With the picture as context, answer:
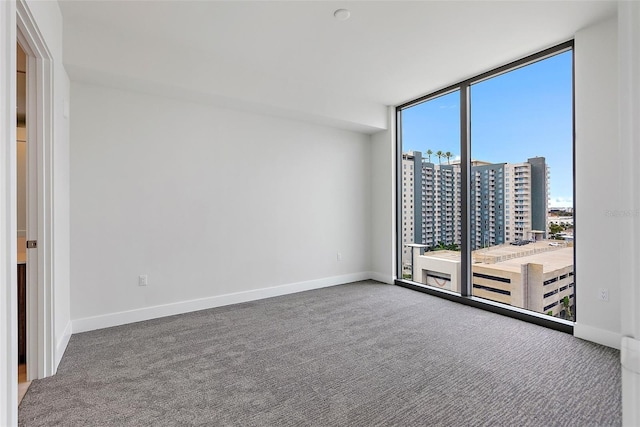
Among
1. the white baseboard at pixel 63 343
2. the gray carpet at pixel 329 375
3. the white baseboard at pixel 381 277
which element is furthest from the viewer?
the white baseboard at pixel 381 277

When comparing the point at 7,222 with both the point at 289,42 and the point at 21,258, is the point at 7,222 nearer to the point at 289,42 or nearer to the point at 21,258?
the point at 21,258

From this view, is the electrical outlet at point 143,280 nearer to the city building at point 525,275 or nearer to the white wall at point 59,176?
the white wall at point 59,176

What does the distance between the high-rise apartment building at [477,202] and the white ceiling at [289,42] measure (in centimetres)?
113

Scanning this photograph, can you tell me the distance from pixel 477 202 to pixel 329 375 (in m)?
2.72

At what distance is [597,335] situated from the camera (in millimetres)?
2789

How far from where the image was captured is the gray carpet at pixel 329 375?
189cm

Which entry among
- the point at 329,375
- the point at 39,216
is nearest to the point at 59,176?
the point at 39,216

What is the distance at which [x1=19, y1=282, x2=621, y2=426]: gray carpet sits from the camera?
6.21 feet

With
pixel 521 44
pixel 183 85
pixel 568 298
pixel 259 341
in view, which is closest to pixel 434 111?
pixel 521 44

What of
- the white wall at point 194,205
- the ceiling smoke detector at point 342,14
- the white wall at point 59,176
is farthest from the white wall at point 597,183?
the white wall at point 59,176

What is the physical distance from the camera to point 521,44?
312 cm

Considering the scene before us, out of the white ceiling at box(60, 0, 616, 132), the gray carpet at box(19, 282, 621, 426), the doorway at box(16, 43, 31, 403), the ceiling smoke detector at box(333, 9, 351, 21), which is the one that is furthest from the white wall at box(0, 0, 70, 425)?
the ceiling smoke detector at box(333, 9, 351, 21)

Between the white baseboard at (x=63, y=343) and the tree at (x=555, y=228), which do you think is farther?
the tree at (x=555, y=228)

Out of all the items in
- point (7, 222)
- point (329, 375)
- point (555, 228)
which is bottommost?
point (329, 375)
